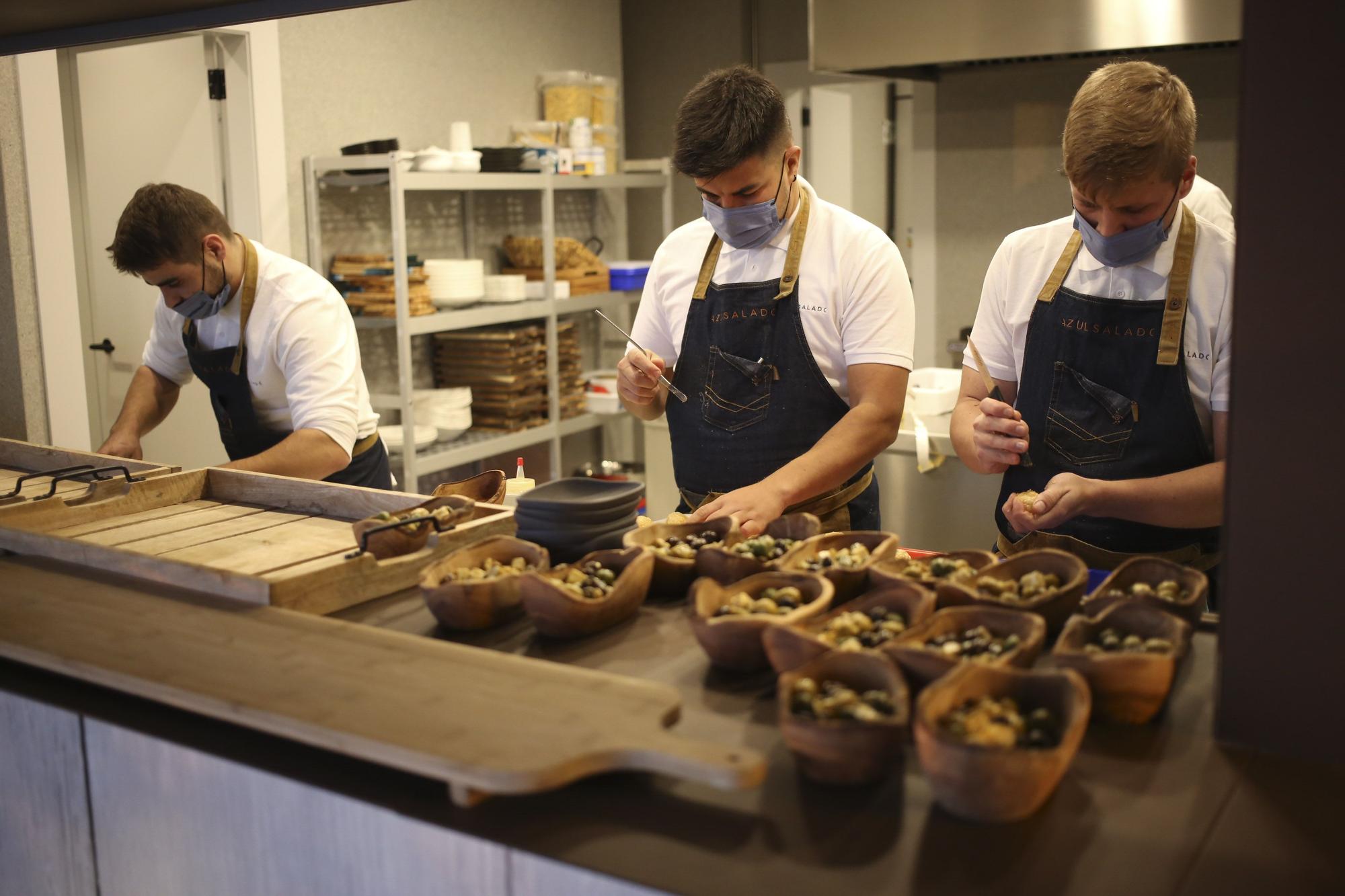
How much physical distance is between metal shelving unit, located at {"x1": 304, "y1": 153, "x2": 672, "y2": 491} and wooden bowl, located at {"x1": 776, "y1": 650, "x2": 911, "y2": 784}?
12.0 feet

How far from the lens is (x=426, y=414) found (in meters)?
5.12

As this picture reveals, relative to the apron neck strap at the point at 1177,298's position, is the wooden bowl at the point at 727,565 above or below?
below

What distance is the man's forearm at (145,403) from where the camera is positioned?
10.8 feet

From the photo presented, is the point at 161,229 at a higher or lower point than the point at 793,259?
higher

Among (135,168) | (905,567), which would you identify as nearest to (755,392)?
(905,567)

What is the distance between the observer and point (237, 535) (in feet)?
6.98

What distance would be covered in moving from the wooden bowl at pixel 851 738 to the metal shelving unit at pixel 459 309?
12.0ft

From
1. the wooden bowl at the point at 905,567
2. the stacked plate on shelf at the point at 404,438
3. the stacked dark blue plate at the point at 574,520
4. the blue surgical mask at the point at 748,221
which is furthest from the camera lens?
the stacked plate on shelf at the point at 404,438

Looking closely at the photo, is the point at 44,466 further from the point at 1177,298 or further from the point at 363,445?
the point at 1177,298

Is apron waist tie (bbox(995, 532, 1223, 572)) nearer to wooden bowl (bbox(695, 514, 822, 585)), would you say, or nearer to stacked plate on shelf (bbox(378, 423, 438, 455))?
wooden bowl (bbox(695, 514, 822, 585))

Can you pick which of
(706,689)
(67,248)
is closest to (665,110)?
(67,248)

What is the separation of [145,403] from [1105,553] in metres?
2.49

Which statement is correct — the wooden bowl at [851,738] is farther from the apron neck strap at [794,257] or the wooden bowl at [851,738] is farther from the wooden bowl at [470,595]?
the apron neck strap at [794,257]

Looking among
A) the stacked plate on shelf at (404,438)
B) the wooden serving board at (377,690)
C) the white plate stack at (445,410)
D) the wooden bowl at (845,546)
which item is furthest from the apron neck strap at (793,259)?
the white plate stack at (445,410)
